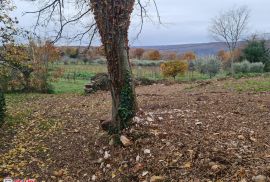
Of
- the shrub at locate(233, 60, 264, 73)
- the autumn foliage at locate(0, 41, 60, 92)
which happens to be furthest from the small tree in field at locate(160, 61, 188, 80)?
the autumn foliage at locate(0, 41, 60, 92)

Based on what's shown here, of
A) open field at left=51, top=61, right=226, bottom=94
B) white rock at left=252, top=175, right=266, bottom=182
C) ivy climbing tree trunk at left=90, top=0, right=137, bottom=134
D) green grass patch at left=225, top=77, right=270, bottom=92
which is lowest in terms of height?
open field at left=51, top=61, right=226, bottom=94

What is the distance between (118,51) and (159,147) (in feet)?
6.62

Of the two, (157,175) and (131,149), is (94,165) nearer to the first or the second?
(131,149)

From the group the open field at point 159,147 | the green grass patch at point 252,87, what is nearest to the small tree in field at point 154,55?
the green grass patch at point 252,87

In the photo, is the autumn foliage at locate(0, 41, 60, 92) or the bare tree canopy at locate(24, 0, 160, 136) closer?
the bare tree canopy at locate(24, 0, 160, 136)

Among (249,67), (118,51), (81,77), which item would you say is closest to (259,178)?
(118,51)

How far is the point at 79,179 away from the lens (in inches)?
259

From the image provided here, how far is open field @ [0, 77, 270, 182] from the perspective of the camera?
5543mm

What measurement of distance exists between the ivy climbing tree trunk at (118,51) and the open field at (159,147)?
34 cm

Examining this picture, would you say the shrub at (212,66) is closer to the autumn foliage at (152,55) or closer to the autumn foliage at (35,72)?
the autumn foliage at (35,72)

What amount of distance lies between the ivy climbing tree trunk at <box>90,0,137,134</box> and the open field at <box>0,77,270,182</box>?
344 mm

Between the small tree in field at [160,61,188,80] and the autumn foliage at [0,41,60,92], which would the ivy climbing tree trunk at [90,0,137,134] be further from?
the small tree in field at [160,61,188,80]

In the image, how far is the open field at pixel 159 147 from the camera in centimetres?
554

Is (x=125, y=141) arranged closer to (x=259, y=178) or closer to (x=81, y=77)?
(x=259, y=178)
